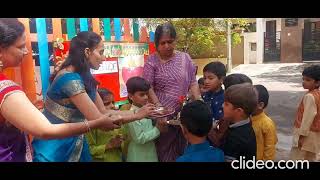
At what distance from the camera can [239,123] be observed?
199 cm

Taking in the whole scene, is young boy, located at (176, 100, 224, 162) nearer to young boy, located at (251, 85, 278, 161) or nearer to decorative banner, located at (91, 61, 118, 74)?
young boy, located at (251, 85, 278, 161)

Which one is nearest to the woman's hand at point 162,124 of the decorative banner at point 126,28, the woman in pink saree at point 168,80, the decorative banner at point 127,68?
the woman in pink saree at point 168,80

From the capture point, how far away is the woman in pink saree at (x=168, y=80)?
2547 millimetres

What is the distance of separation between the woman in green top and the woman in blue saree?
0.87 ft

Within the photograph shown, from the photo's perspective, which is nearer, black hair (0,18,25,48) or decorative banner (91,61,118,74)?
black hair (0,18,25,48)

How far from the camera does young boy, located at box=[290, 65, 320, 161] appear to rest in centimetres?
296

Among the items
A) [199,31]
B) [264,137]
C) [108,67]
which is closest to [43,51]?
[108,67]

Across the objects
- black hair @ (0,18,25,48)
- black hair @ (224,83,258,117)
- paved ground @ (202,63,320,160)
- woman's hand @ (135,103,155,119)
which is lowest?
paved ground @ (202,63,320,160)

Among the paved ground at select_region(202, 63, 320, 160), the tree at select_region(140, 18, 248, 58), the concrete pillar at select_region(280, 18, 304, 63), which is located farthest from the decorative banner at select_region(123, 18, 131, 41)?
the concrete pillar at select_region(280, 18, 304, 63)

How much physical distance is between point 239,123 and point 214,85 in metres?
0.64

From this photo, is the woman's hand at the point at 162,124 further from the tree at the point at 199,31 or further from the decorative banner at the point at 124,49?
the tree at the point at 199,31

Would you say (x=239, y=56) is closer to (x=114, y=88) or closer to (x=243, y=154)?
(x=114, y=88)

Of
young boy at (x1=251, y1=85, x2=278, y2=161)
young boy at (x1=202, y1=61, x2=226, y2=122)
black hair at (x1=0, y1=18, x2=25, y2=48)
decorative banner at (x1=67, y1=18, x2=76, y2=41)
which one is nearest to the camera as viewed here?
black hair at (x1=0, y1=18, x2=25, y2=48)
